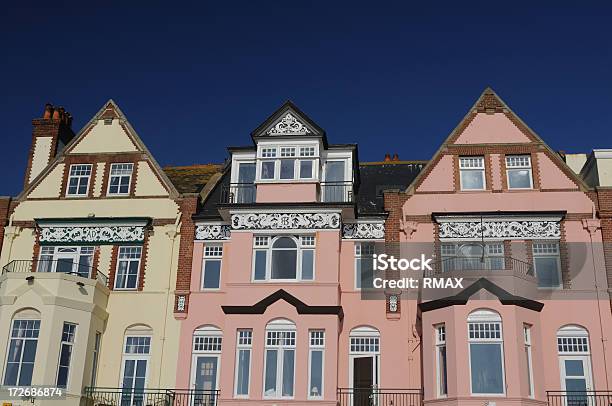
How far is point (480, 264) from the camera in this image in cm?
2905

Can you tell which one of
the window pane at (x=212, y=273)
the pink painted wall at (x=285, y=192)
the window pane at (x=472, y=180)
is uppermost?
the window pane at (x=472, y=180)

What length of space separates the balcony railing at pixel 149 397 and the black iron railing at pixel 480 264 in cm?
949

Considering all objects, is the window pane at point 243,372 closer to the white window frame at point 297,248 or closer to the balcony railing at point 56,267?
the white window frame at point 297,248

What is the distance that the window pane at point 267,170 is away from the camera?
30906mm

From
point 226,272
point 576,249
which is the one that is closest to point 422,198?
point 576,249

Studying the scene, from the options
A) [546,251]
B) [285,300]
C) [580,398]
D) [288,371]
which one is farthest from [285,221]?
[580,398]

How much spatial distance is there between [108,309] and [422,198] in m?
13.1

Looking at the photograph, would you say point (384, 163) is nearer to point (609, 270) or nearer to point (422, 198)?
point (422, 198)

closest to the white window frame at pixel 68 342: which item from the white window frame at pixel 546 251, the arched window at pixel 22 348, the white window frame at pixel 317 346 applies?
the arched window at pixel 22 348

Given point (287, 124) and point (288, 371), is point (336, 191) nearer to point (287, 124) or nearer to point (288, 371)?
point (287, 124)

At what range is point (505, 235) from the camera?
29.7 m

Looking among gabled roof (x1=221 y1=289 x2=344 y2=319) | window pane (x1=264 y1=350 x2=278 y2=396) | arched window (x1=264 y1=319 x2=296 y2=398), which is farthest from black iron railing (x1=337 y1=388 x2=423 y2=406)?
gabled roof (x1=221 y1=289 x2=344 y2=319)

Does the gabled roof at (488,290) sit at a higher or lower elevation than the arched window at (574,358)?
higher

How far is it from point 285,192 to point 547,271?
34.0 ft
